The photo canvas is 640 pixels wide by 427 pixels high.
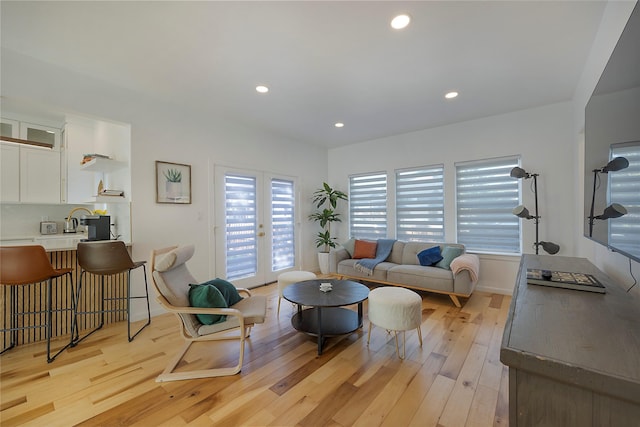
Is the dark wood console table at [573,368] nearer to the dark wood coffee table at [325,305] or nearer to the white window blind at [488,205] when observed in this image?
the dark wood coffee table at [325,305]

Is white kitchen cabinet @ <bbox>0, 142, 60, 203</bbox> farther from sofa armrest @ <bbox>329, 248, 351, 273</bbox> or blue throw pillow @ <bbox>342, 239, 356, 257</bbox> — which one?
blue throw pillow @ <bbox>342, 239, 356, 257</bbox>

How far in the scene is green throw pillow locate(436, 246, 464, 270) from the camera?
147 inches

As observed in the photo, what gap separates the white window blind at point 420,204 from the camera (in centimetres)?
447

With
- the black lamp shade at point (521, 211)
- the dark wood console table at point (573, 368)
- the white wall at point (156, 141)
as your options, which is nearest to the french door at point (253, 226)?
the white wall at point (156, 141)

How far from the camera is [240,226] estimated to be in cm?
414

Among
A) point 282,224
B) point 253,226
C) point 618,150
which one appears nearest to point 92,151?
point 253,226

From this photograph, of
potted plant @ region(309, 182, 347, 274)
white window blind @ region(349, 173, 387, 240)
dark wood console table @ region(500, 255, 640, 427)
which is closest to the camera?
dark wood console table @ region(500, 255, 640, 427)

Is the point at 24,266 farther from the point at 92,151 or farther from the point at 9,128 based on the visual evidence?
the point at 9,128

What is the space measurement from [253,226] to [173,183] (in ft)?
4.53

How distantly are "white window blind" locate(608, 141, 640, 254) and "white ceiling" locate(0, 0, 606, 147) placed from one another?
1.48m

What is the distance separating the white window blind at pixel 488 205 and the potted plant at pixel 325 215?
7.43 ft

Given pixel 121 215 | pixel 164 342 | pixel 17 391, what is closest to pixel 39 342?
pixel 17 391

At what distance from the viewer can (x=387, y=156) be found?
4988mm

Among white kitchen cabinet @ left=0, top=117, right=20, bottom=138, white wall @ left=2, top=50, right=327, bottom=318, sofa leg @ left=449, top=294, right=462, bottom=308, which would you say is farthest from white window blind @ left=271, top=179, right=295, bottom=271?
white kitchen cabinet @ left=0, top=117, right=20, bottom=138
